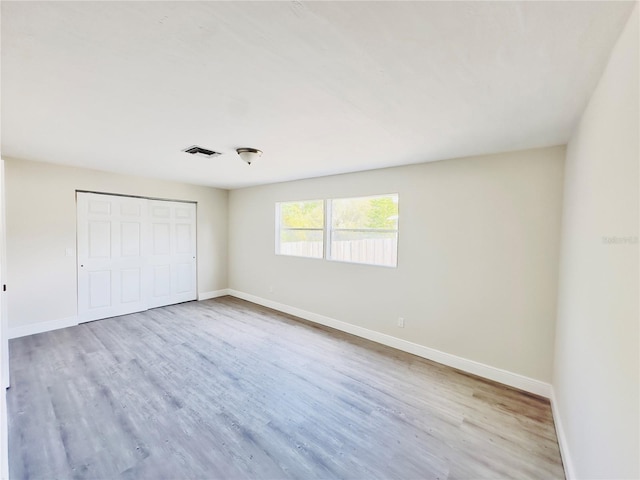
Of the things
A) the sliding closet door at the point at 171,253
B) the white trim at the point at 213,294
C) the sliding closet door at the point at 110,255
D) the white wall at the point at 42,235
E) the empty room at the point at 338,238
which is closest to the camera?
the empty room at the point at 338,238

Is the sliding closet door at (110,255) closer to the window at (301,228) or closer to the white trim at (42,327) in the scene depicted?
the white trim at (42,327)

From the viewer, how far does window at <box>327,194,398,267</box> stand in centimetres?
364

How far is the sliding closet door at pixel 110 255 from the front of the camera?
417 centimetres

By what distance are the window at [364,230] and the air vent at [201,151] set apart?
187 cm

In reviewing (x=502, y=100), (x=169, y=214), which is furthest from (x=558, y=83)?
(x=169, y=214)

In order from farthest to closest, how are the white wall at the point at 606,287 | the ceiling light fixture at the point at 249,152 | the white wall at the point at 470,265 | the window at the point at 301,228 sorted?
the window at the point at 301,228, the ceiling light fixture at the point at 249,152, the white wall at the point at 470,265, the white wall at the point at 606,287

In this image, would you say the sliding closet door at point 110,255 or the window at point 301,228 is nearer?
the sliding closet door at point 110,255

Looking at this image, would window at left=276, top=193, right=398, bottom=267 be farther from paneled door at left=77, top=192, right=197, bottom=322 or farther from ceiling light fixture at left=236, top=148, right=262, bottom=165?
paneled door at left=77, top=192, right=197, bottom=322

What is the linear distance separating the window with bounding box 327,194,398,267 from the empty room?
36 millimetres

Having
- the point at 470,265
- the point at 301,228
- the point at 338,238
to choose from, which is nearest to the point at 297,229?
the point at 301,228

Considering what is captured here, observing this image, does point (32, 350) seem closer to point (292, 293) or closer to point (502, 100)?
point (292, 293)

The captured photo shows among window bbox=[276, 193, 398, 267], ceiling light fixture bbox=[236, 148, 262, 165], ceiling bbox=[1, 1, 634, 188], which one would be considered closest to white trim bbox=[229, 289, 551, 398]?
window bbox=[276, 193, 398, 267]

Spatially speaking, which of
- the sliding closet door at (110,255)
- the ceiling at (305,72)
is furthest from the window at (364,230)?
the sliding closet door at (110,255)

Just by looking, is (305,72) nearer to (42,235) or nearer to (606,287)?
(606,287)
